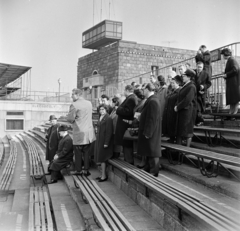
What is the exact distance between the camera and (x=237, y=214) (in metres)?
3.29

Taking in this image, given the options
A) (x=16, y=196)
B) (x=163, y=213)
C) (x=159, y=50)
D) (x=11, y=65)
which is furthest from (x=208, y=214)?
(x=159, y=50)

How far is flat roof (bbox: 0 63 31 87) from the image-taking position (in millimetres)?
24033

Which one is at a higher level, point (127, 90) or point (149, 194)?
point (127, 90)

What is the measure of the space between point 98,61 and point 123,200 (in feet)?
90.9

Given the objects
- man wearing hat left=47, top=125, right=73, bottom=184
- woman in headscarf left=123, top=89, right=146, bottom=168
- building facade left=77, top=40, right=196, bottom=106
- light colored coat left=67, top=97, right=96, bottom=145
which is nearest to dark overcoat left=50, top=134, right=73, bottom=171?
man wearing hat left=47, top=125, right=73, bottom=184

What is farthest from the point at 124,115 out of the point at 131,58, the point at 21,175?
the point at 131,58

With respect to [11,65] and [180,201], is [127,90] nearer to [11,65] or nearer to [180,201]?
[180,201]

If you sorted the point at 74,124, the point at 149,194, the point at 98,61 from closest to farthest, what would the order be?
1. the point at 149,194
2. the point at 74,124
3. the point at 98,61

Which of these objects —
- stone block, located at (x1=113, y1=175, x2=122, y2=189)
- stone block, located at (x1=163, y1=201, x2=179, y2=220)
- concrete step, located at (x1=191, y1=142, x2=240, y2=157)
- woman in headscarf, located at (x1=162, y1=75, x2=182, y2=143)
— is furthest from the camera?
woman in headscarf, located at (x1=162, y1=75, x2=182, y2=143)

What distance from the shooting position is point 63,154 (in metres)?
7.23

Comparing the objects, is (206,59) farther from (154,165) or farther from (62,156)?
(62,156)

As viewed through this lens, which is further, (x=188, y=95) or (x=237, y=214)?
(x=188, y=95)

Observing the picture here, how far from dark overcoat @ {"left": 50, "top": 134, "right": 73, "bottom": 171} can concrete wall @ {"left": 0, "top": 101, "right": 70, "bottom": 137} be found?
1878cm

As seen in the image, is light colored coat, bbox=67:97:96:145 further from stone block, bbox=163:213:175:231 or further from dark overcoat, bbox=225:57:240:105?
stone block, bbox=163:213:175:231
